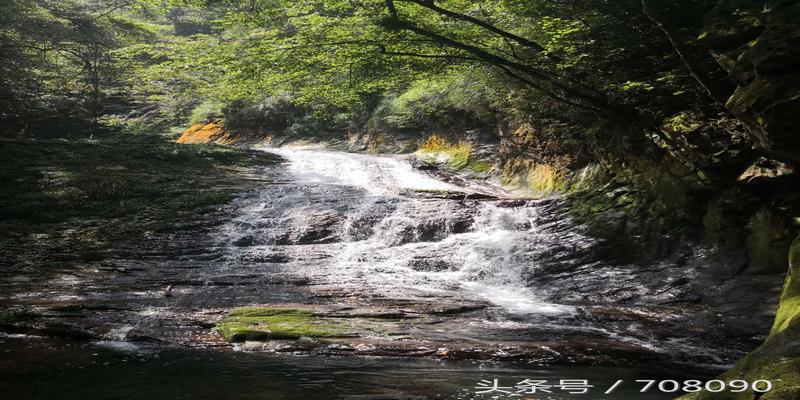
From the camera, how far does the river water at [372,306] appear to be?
521 cm

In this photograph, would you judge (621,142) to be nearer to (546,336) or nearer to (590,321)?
(590,321)

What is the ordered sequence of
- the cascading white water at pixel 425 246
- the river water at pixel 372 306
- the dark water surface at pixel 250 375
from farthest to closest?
the cascading white water at pixel 425 246 < the river water at pixel 372 306 < the dark water surface at pixel 250 375

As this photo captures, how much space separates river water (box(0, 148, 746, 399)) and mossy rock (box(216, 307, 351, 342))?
0.73 ft

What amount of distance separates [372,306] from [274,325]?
154cm

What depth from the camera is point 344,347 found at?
617 centimetres

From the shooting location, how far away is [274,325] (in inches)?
268

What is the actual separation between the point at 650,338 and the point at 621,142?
5806 mm

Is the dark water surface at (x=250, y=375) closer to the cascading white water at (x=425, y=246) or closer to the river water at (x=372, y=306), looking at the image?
the river water at (x=372, y=306)

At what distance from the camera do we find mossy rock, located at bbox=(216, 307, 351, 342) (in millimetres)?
6480

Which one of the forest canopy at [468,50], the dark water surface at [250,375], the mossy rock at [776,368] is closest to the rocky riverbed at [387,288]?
the dark water surface at [250,375]

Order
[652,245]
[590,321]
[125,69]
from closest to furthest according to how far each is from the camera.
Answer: [590,321]
[652,245]
[125,69]

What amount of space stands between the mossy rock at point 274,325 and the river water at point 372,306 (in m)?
0.22

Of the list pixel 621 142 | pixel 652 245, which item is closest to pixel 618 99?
pixel 621 142

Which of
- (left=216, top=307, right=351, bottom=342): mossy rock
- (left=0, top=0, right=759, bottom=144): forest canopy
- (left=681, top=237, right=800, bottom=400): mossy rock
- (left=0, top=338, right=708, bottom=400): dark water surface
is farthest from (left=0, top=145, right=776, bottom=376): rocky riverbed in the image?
(left=0, top=0, right=759, bottom=144): forest canopy
